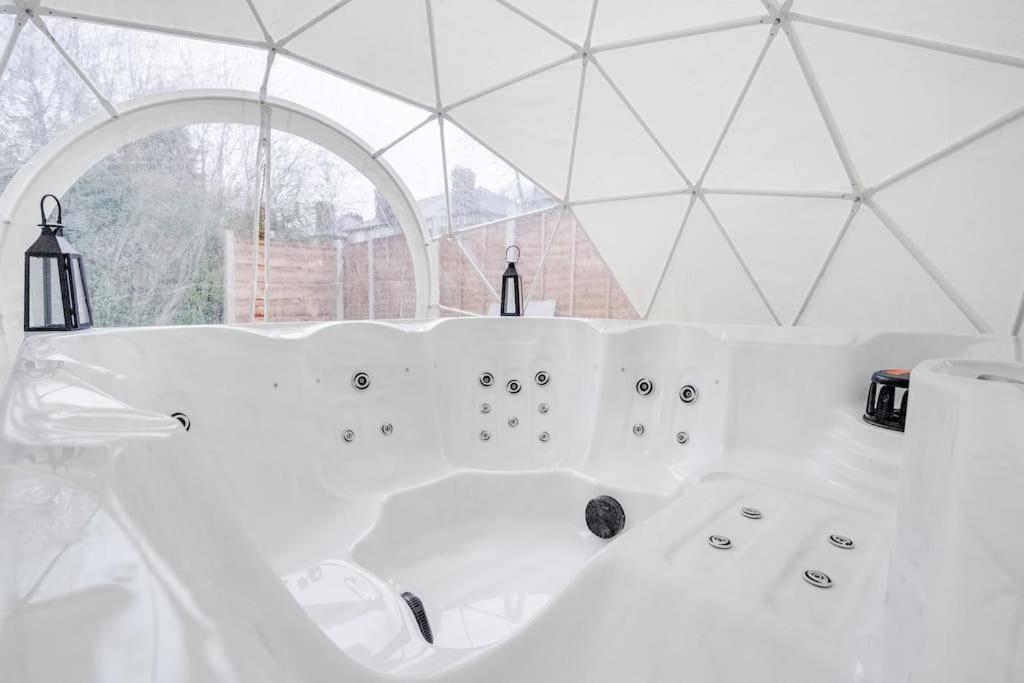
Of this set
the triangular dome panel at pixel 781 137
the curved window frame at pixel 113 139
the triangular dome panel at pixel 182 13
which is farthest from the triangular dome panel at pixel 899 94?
the curved window frame at pixel 113 139

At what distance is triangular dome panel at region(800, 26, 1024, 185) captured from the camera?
2229mm

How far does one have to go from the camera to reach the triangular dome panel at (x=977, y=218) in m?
2.30

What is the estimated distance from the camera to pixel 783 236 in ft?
11.3

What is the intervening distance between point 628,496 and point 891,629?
6.35 ft

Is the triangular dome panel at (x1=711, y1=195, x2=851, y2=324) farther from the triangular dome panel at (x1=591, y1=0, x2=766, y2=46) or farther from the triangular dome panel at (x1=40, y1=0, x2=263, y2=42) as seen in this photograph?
the triangular dome panel at (x1=40, y1=0, x2=263, y2=42)

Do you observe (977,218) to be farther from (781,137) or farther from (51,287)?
(51,287)

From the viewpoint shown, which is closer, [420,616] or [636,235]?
[420,616]

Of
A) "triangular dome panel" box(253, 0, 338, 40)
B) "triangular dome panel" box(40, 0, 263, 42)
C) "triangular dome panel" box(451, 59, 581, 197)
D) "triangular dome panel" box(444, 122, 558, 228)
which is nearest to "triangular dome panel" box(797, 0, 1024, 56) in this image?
"triangular dome panel" box(451, 59, 581, 197)

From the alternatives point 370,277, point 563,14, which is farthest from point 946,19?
point 370,277

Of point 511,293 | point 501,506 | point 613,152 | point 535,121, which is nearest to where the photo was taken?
point 501,506

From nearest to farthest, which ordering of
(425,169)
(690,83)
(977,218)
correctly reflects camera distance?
(977,218)
(690,83)
(425,169)

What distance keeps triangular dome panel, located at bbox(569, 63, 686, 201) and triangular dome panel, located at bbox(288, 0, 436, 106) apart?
4.31ft

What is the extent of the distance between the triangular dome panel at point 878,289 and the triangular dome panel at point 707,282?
19.5 inches

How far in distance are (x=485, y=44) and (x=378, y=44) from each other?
845mm
